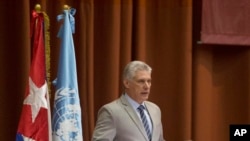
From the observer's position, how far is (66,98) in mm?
4352

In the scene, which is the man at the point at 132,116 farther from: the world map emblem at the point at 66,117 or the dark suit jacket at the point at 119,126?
the world map emblem at the point at 66,117

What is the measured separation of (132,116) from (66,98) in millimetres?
762

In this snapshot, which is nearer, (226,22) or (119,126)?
(119,126)

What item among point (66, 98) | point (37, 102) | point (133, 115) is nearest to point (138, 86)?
point (133, 115)

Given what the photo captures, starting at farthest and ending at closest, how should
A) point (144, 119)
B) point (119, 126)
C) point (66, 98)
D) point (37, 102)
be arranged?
point (66, 98) → point (37, 102) → point (144, 119) → point (119, 126)

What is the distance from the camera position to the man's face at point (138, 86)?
153 inches

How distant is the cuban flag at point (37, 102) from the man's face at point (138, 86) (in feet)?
2.44

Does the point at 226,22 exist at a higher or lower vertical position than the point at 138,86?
higher

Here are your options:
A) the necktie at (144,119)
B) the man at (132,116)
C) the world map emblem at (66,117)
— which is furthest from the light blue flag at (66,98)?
the necktie at (144,119)

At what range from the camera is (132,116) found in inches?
150

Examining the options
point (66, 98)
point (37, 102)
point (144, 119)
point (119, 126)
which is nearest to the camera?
point (119, 126)

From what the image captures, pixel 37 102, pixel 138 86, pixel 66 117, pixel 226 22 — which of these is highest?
pixel 226 22

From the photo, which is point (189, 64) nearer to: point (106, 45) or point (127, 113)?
point (106, 45)

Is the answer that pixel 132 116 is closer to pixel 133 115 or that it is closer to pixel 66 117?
pixel 133 115
